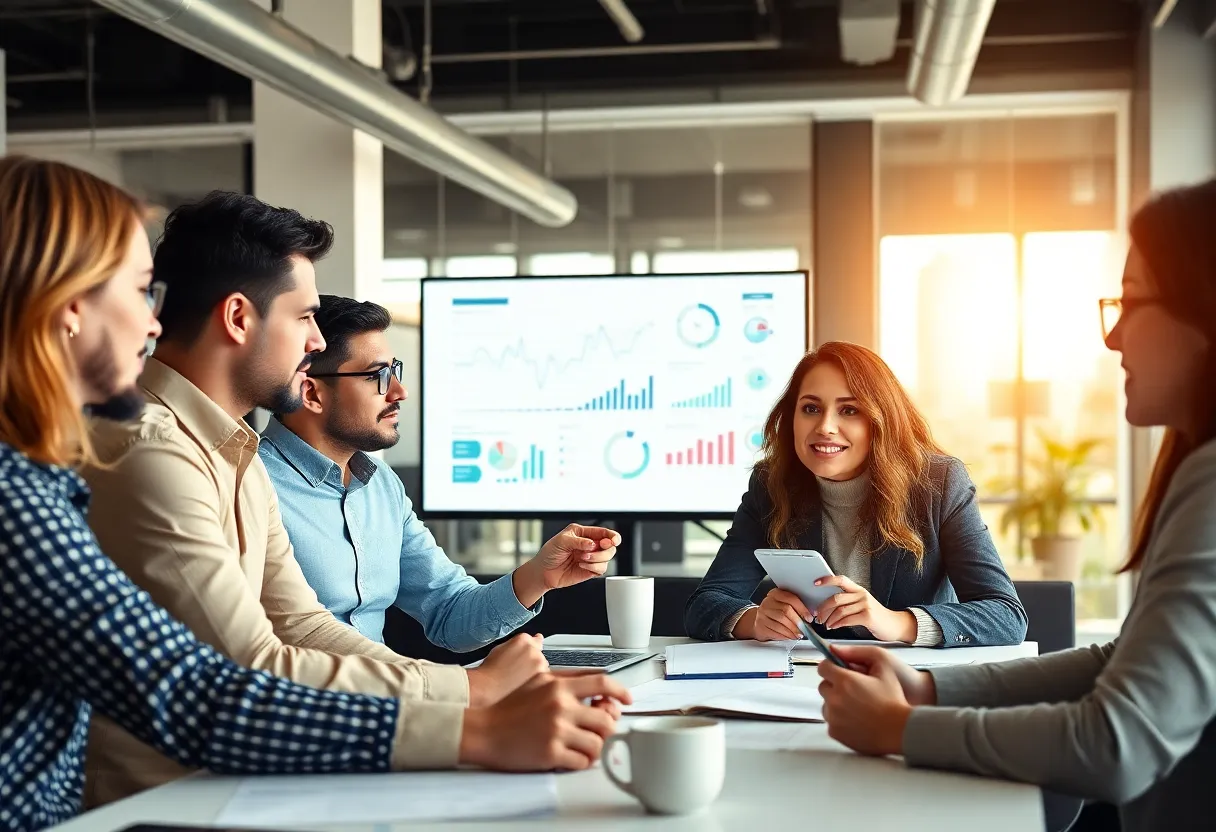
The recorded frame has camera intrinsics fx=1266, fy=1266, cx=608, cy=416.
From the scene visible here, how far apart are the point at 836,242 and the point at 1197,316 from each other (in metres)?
6.17

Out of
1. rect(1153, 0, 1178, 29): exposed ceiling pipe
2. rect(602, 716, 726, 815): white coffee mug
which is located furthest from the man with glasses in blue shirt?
rect(1153, 0, 1178, 29): exposed ceiling pipe

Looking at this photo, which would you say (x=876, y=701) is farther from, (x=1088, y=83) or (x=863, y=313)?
(x=1088, y=83)

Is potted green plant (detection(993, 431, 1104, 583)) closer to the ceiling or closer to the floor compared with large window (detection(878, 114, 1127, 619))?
closer to the floor

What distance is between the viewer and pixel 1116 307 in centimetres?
155

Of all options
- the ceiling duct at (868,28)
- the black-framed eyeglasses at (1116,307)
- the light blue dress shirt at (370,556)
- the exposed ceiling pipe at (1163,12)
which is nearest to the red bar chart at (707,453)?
the light blue dress shirt at (370,556)

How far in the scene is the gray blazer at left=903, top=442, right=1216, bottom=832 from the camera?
1.20 meters

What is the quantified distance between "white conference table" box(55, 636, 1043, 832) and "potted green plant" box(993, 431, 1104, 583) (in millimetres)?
6168

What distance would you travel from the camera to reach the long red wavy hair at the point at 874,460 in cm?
263

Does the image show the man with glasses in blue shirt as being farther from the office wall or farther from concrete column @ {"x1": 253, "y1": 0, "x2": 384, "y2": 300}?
the office wall

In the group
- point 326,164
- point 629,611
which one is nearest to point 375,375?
point 629,611

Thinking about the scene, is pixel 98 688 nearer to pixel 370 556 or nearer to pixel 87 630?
pixel 87 630

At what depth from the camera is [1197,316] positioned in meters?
1.36

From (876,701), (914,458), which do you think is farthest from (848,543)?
(876,701)

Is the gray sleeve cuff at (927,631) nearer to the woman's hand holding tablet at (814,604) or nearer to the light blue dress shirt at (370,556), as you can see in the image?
the woman's hand holding tablet at (814,604)
